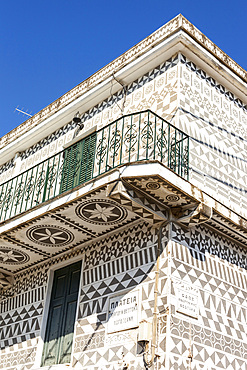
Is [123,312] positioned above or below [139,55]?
below

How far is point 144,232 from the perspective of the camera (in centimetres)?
787

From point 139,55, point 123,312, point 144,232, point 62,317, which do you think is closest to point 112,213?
point 144,232

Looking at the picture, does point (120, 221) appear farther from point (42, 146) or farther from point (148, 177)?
point (42, 146)

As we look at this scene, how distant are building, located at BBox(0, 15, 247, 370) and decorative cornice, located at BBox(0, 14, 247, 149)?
42mm

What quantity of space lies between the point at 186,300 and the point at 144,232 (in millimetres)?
1292

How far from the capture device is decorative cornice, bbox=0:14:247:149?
9.39 metres

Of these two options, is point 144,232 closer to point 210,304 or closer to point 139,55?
point 210,304

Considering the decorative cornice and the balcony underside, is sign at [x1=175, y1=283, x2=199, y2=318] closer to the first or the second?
the balcony underside

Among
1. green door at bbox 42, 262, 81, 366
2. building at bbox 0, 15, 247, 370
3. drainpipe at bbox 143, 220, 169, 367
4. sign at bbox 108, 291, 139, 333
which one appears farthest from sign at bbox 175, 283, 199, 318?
green door at bbox 42, 262, 81, 366

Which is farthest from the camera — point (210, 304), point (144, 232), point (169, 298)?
point (144, 232)

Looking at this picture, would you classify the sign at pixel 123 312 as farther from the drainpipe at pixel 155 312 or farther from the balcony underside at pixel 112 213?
the balcony underside at pixel 112 213

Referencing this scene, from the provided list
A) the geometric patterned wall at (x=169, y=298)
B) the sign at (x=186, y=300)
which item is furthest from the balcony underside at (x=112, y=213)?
the sign at (x=186, y=300)

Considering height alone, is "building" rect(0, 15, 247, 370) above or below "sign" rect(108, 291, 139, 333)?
above

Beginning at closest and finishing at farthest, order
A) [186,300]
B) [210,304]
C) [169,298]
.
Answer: [169,298], [186,300], [210,304]
